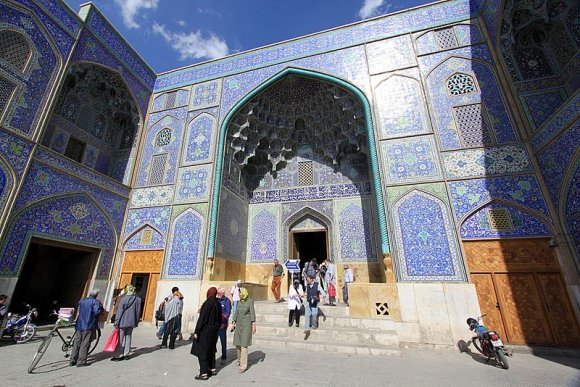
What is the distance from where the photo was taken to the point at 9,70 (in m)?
6.08

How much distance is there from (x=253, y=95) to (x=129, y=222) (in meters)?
5.60

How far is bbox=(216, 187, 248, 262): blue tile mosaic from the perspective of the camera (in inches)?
322

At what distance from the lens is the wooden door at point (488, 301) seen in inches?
212

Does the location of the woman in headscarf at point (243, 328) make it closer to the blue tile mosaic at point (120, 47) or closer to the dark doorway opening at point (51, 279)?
the dark doorway opening at point (51, 279)

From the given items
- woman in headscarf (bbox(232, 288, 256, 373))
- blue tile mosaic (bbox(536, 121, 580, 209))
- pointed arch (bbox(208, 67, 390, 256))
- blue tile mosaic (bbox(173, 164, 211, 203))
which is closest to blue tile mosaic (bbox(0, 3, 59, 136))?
blue tile mosaic (bbox(173, 164, 211, 203))

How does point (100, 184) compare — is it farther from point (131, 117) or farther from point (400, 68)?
point (400, 68)

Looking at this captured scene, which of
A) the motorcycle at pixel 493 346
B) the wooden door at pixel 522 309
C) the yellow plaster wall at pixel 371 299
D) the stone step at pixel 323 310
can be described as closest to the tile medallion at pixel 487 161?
the wooden door at pixel 522 309

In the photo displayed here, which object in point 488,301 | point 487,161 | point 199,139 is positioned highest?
point 199,139

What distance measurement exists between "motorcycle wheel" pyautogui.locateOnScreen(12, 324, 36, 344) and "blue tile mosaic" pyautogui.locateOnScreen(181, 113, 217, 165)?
17.1 ft

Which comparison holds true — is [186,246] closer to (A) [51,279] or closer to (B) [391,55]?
(A) [51,279]

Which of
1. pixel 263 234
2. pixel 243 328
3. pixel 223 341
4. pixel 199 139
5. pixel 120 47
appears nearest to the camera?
pixel 243 328

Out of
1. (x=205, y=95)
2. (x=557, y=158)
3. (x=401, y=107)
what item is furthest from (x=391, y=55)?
(x=205, y=95)

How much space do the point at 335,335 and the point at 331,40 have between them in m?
8.54

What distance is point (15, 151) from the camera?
19.6ft
